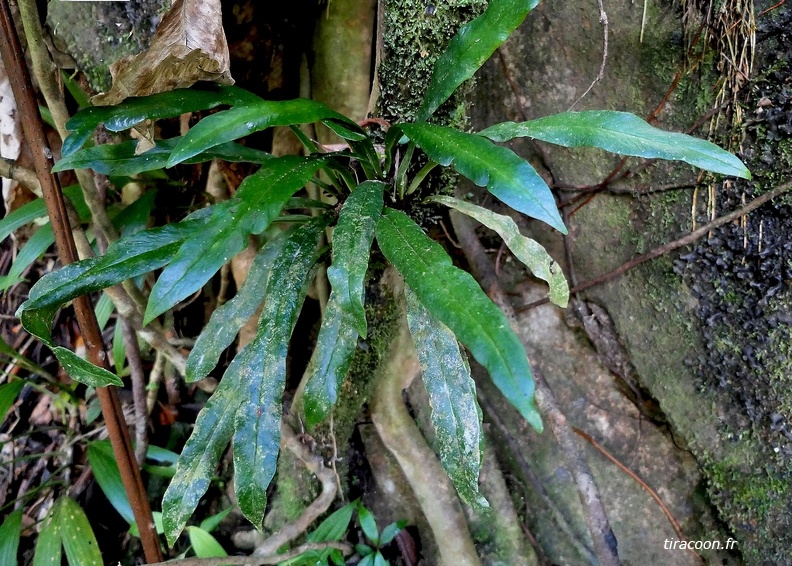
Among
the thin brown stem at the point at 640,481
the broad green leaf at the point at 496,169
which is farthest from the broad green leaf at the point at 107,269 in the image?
the thin brown stem at the point at 640,481

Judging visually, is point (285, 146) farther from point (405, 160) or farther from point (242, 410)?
point (242, 410)

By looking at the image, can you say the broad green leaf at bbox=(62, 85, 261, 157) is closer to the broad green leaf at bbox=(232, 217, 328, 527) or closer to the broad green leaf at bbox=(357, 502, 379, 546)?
the broad green leaf at bbox=(232, 217, 328, 527)

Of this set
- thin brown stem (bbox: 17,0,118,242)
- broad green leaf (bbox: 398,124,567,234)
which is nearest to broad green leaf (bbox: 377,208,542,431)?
broad green leaf (bbox: 398,124,567,234)

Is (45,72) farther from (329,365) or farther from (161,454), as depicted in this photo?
(161,454)

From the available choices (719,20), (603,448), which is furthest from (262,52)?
(603,448)

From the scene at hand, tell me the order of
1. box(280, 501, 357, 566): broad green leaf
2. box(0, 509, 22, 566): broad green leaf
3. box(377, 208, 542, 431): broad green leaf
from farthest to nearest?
box(0, 509, 22, 566): broad green leaf
box(280, 501, 357, 566): broad green leaf
box(377, 208, 542, 431): broad green leaf

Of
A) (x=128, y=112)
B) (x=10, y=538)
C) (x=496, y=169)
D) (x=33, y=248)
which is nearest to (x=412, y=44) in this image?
(x=496, y=169)

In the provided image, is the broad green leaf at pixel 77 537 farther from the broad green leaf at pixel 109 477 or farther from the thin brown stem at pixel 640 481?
the thin brown stem at pixel 640 481
